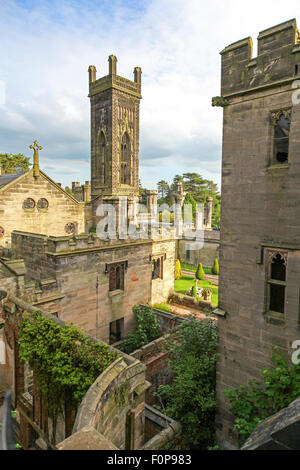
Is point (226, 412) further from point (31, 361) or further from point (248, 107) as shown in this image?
point (248, 107)

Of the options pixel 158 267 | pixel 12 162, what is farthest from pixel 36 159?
pixel 12 162

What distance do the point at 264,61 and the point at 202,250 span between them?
30.2 m

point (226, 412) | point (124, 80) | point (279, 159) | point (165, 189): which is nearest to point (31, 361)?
point (226, 412)

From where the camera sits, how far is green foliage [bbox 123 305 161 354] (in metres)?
16.5

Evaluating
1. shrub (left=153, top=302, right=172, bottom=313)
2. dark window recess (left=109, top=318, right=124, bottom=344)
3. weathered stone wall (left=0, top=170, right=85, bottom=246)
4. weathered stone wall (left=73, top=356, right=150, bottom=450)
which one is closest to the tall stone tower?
weathered stone wall (left=0, top=170, right=85, bottom=246)

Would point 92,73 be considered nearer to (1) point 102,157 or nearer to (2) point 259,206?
(1) point 102,157

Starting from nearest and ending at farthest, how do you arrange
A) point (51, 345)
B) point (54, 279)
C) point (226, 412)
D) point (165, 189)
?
point (51, 345) < point (226, 412) < point (54, 279) < point (165, 189)

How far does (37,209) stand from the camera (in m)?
18.7

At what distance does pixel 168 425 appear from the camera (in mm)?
9656

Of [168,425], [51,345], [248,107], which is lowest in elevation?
[168,425]
